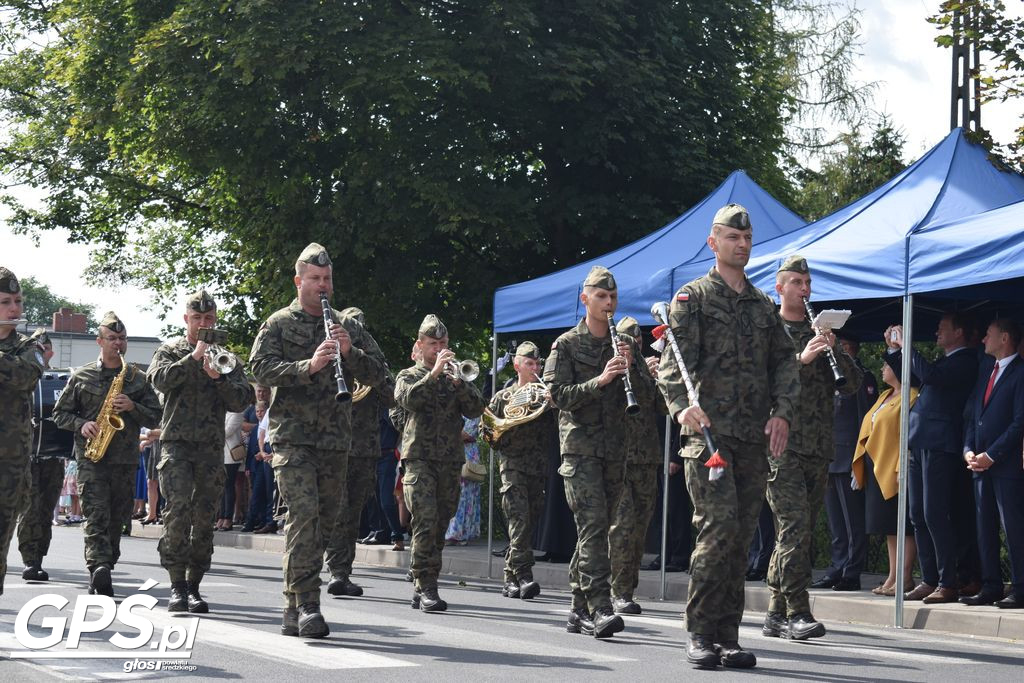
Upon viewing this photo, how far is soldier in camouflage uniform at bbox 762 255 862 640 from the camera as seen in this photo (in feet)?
30.9

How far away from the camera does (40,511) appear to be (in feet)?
43.9

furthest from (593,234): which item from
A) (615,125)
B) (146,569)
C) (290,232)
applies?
(146,569)

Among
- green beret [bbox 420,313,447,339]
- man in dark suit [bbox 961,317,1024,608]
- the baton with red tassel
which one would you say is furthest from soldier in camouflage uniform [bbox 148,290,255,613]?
man in dark suit [bbox 961,317,1024,608]

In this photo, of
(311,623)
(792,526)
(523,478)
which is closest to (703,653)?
(792,526)

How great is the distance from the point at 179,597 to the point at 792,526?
4591 millimetres

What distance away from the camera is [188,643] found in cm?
852

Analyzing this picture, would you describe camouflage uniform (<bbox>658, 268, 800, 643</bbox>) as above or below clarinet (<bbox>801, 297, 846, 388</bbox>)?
below

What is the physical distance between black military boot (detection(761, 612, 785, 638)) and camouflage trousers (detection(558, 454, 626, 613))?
1228mm

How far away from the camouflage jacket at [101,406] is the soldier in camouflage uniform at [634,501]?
164 inches

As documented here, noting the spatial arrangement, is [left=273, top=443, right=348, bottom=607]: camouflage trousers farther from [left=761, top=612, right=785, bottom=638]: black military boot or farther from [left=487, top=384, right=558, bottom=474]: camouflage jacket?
[left=487, top=384, right=558, bottom=474]: camouflage jacket

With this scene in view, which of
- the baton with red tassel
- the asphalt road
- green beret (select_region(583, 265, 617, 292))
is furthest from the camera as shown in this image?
green beret (select_region(583, 265, 617, 292))

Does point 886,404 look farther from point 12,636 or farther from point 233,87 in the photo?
point 233,87

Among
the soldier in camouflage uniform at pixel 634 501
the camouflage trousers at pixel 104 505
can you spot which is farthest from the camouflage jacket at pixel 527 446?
the camouflage trousers at pixel 104 505

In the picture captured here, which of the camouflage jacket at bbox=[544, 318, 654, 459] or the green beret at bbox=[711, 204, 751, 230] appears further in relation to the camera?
the camouflage jacket at bbox=[544, 318, 654, 459]
